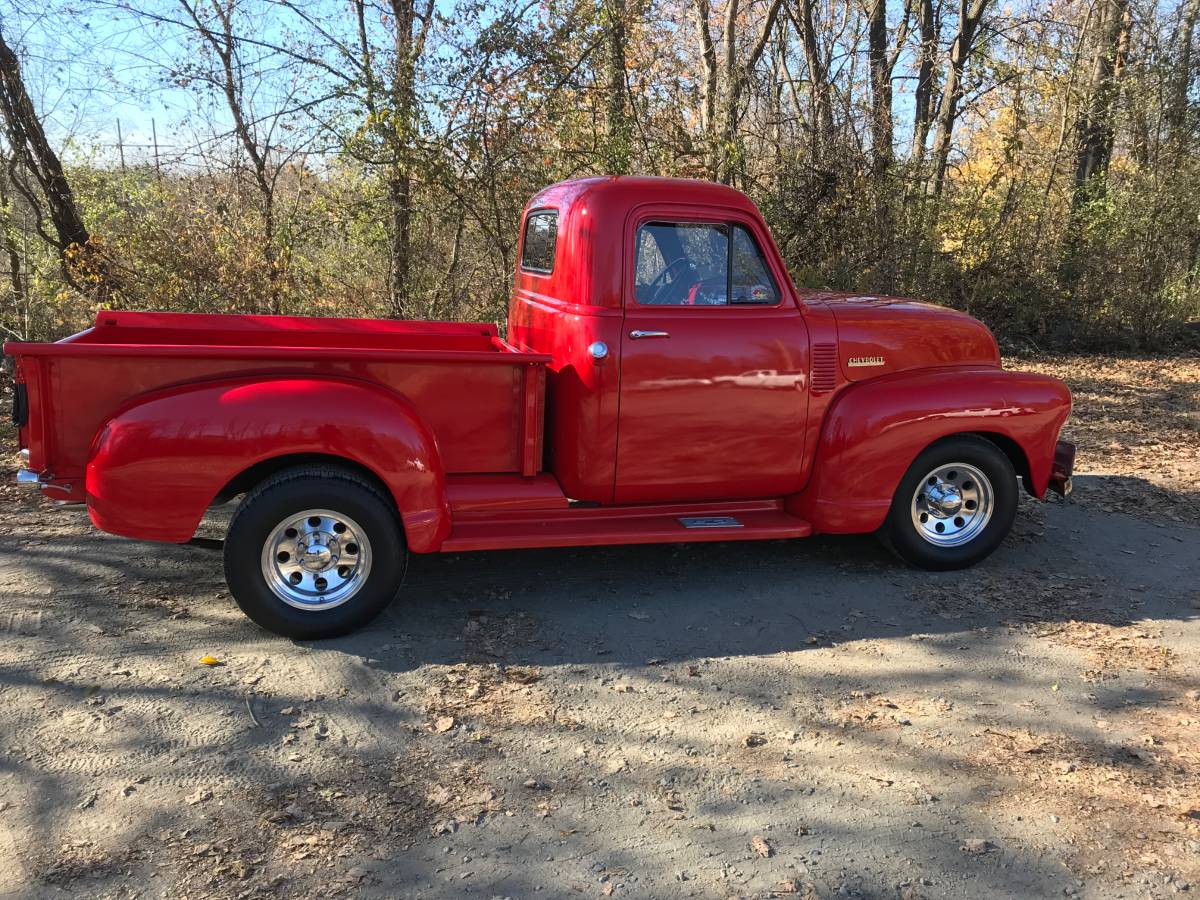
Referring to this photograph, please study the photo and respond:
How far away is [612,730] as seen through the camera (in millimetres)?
3371

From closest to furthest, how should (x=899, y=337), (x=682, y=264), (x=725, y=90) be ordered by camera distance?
(x=682, y=264) < (x=899, y=337) < (x=725, y=90)

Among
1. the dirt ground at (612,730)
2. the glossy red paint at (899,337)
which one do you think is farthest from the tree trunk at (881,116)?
the dirt ground at (612,730)

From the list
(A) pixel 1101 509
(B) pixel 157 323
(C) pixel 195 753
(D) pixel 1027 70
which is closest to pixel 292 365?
(B) pixel 157 323

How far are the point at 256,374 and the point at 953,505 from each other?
3.67 m

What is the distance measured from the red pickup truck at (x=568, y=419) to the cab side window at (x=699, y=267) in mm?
12

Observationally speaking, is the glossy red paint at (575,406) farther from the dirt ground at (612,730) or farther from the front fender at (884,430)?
the dirt ground at (612,730)

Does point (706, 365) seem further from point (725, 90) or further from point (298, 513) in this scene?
point (725, 90)

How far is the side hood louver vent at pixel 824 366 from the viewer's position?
183 inches

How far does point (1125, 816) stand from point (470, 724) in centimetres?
225

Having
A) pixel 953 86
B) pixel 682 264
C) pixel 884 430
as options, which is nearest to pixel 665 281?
pixel 682 264

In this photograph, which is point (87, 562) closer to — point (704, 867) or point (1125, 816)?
point (704, 867)

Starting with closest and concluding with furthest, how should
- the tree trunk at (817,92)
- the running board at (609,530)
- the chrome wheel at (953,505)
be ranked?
1. the running board at (609,530)
2. the chrome wheel at (953,505)
3. the tree trunk at (817,92)

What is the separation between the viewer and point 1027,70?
1237 centimetres

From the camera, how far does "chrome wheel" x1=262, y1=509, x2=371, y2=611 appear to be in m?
3.85
